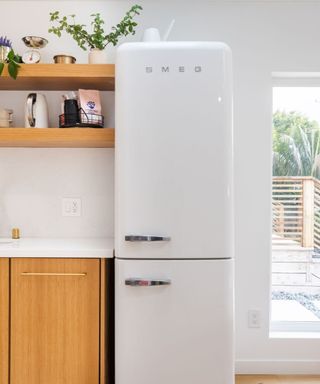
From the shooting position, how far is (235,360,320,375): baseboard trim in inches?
A: 91.4

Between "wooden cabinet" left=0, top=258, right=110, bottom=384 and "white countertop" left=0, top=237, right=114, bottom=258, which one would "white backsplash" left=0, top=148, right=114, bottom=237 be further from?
"wooden cabinet" left=0, top=258, right=110, bottom=384

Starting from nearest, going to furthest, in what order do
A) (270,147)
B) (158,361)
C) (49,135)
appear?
(158,361)
(49,135)
(270,147)

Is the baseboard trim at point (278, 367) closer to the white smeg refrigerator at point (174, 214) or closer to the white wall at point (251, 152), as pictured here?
the white wall at point (251, 152)

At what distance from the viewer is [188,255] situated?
5.73 ft

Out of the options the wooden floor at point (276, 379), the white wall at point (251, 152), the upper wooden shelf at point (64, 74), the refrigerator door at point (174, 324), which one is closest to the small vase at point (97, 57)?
the upper wooden shelf at point (64, 74)

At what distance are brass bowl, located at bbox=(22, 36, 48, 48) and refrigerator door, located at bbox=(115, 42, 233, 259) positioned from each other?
725mm

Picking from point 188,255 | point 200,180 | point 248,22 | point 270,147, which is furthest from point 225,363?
point 248,22

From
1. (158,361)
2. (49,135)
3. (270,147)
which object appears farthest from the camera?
(270,147)

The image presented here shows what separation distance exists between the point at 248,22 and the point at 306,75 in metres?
0.53

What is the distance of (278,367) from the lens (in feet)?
7.65

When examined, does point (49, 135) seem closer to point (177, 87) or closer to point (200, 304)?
point (177, 87)

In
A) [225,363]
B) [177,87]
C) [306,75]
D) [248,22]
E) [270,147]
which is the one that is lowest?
[225,363]

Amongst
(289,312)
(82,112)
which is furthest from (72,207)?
(289,312)

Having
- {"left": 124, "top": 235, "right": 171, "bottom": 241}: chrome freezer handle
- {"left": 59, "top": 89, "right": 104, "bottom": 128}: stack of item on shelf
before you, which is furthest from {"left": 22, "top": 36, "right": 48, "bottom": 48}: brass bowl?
{"left": 124, "top": 235, "right": 171, "bottom": 241}: chrome freezer handle
